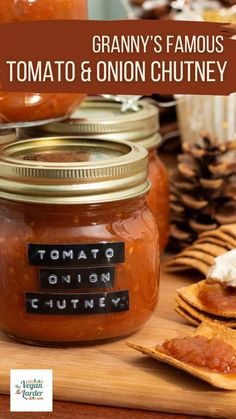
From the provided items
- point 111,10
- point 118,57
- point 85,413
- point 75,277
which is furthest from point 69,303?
point 111,10

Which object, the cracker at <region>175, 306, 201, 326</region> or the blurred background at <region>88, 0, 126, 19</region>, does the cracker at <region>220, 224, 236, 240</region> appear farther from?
the blurred background at <region>88, 0, 126, 19</region>

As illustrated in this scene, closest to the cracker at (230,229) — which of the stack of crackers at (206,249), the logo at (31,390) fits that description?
the stack of crackers at (206,249)

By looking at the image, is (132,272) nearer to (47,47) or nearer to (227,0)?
(47,47)

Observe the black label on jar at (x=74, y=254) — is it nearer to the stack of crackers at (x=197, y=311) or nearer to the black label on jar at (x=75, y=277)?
the black label on jar at (x=75, y=277)

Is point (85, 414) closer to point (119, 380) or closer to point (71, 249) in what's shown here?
point (119, 380)

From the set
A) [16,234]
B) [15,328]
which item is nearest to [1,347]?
[15,328]
